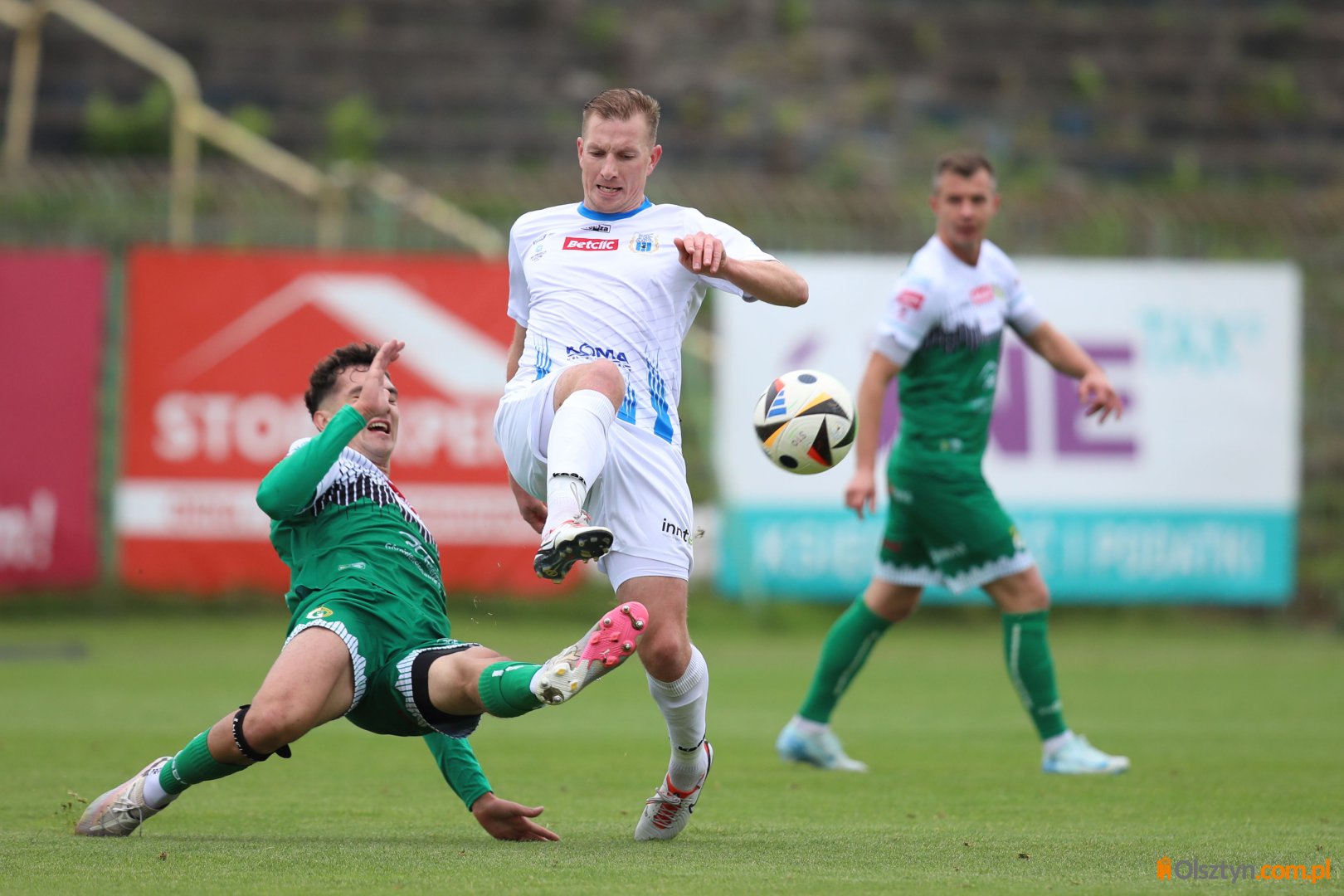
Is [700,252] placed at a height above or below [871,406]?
above

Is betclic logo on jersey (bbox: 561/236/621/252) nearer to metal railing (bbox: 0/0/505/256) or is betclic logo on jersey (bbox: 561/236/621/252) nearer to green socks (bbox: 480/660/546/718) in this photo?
green socks (bbox: 480/660/546/718)

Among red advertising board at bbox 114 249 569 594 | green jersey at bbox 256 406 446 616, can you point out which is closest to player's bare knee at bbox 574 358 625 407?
green jersey at bbox 256 406 446 616

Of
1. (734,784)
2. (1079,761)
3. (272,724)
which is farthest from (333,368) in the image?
(1079,761)

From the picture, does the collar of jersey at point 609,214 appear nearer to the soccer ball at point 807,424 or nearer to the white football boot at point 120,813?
the soccer ball at point 807,424

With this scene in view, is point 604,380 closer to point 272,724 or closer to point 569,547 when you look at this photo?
point 569,547

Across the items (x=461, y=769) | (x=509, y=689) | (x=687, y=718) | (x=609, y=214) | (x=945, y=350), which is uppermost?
(x=609, y=214)

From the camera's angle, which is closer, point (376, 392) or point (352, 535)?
point (376, 392)

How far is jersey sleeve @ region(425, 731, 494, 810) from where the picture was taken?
17.7ft

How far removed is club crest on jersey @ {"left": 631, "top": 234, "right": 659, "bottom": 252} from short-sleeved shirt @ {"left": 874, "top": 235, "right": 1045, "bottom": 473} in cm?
232

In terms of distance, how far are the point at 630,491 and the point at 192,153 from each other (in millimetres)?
12597

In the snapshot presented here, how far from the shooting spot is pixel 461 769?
5.41m

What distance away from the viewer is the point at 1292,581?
14148 millimetres

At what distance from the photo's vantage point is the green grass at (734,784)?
4594 millimetres

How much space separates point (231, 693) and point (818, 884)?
6071 mm
